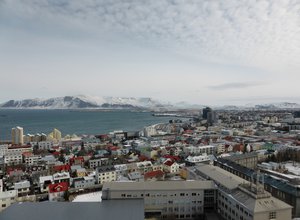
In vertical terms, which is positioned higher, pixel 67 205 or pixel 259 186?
pixel 259 186

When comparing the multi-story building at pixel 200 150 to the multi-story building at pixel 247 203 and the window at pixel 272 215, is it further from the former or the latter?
the window at pixel 272 215

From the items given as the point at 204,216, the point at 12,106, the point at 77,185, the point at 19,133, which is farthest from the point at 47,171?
the point at 12,106

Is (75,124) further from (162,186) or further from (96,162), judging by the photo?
(162,186)

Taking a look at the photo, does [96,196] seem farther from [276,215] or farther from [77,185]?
[276,215]

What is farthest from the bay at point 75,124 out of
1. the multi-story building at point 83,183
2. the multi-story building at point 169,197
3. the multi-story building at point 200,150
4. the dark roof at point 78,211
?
the multi-story building at point 169,197

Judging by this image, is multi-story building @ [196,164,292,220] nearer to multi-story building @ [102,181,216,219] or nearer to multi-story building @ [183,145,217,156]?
multi-story building @ [102,181,216,219]

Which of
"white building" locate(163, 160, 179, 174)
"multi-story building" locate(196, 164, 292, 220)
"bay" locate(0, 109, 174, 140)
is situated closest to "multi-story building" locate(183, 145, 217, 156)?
"white building" locate(163, 160, 179, 174)

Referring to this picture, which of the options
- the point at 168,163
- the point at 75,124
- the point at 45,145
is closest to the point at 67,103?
the point at 75,124
